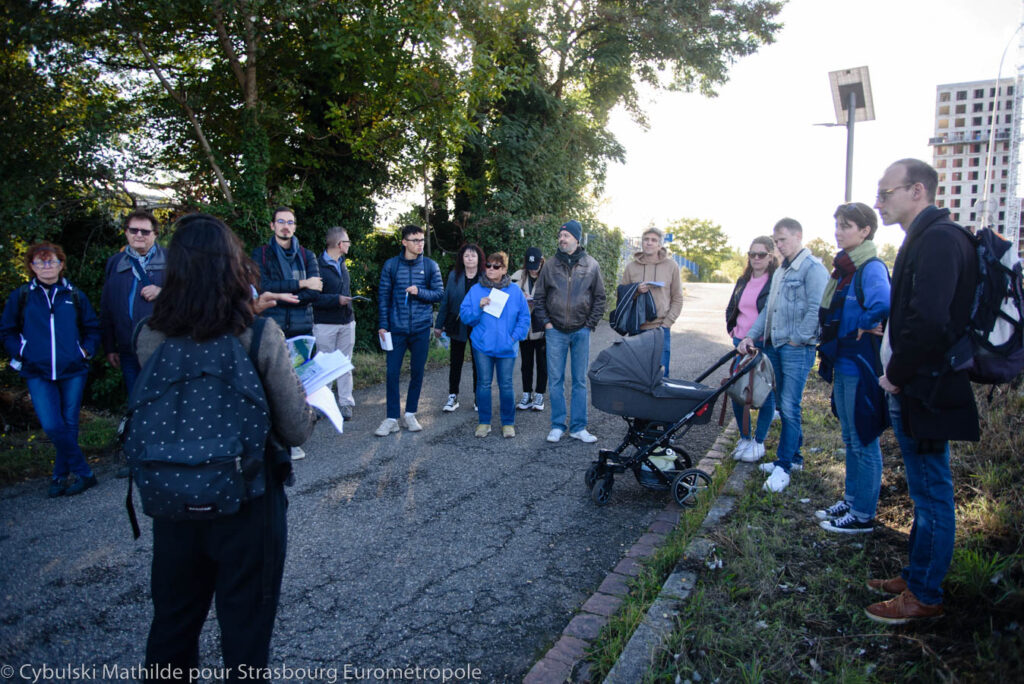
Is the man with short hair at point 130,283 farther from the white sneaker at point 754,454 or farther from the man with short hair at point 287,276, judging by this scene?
the white sneaker at point 754,454

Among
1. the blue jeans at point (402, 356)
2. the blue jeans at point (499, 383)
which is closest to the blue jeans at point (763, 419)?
the blue jeans at point (499, 383)

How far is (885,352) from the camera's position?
3.16m

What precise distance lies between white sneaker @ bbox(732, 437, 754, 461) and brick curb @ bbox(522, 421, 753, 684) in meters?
1.20

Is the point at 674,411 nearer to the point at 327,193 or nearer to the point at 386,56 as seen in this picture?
the point at 386,56

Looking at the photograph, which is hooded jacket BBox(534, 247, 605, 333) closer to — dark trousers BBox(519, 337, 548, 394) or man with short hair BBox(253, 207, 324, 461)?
dark trousers BBox(519, 337, 548, 394)

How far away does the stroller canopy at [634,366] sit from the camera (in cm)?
462

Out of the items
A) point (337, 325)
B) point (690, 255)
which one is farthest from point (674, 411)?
point (690, 255)

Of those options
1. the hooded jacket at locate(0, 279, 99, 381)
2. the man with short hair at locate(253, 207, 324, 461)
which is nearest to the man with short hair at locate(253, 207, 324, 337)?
the man with short hair at locate(253, 207, 324, 461)

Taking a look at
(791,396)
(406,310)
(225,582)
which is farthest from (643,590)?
(406,310)

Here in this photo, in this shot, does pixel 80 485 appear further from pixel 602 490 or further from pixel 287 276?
pixel 602 490

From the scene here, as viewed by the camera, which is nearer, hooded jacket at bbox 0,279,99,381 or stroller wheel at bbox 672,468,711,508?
stroller wheel at bbox 672,468,711,508

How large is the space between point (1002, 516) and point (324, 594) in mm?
3908

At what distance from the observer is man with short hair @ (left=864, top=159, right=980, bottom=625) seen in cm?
280

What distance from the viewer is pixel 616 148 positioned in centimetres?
1867
